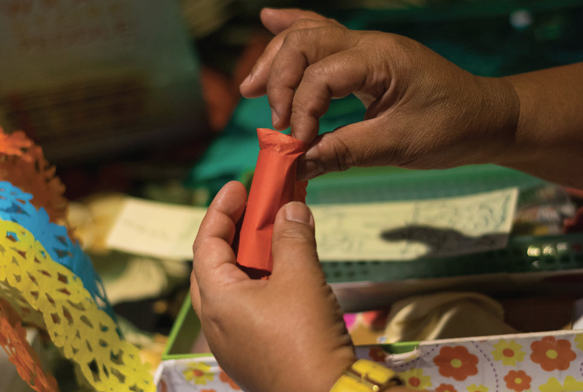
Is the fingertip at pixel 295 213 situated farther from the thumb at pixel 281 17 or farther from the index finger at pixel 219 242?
the thumb at pixel 281 17

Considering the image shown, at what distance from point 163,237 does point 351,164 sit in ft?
1.59

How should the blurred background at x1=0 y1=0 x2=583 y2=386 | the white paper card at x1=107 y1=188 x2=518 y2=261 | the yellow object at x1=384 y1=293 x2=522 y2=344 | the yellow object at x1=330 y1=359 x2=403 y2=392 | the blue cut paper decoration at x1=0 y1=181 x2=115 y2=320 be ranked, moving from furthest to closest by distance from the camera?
the blurred background at x1=0 y1=0 x2=583 y2=386 < the white paper card at x1=107 y1=188 x2=518 y2=261 < the yellow object at x1=384 y1=293 x2=522 y2=344 < the blue cut paper decoration at x1=0 y1=181 x2=115 y2=320 < the yellow object at x1=330 y1=359 x2=403 y2=392

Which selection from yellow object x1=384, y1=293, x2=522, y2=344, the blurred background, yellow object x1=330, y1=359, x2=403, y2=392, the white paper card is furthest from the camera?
the blurred background

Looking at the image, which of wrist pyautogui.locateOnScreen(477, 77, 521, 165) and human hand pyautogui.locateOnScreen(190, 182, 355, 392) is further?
wrist pyautogui.locateOnScreen(477, 77, 521, 165)

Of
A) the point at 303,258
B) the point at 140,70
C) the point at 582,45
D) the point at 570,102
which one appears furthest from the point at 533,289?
the point at 140,70

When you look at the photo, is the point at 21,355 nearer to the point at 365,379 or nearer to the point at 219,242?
the point at 219,242

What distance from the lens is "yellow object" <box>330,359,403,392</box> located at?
1.07ft

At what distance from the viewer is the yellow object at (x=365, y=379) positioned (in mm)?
325

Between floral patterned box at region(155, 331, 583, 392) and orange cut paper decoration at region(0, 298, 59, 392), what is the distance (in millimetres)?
128

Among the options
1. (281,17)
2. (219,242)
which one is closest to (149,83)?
(281,17)

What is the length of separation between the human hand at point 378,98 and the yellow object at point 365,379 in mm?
197

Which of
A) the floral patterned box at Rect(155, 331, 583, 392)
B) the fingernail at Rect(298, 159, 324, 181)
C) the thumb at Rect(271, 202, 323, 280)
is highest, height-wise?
the fingernail at Rect(298, 159, 324, 181)

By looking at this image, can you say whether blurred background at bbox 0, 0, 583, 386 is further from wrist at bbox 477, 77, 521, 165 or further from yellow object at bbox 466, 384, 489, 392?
yellow object at bbox 466, 384, 489, 392

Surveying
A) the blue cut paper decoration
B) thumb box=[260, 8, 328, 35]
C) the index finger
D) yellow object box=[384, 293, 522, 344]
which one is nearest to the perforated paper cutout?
the blue cut paper decoration
